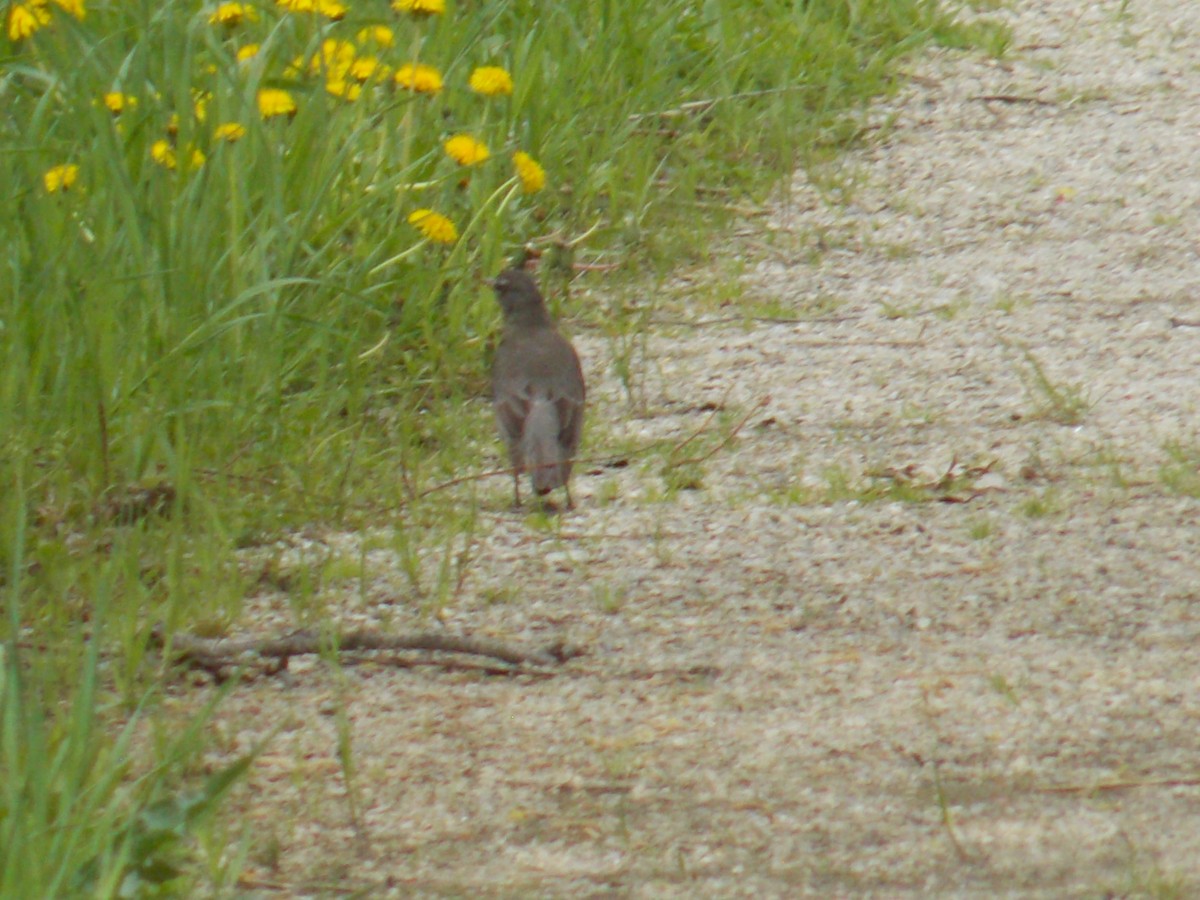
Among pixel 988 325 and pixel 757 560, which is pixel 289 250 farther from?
pixel 988 325

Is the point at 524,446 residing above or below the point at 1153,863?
below

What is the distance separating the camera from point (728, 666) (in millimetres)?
3676

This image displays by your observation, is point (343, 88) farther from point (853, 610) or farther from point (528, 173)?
point (853, 610)

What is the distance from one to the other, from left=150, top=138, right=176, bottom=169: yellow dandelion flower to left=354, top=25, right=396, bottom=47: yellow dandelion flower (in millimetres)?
972

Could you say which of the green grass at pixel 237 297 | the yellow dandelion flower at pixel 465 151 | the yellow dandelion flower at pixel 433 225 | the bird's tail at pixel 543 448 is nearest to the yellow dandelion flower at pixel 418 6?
the green grass at pixel 237 297

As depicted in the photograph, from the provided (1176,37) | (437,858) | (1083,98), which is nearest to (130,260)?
(437,858)

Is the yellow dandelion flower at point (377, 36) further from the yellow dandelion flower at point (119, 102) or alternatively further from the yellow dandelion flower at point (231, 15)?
the yellow dandelion flower at point (119, 102)

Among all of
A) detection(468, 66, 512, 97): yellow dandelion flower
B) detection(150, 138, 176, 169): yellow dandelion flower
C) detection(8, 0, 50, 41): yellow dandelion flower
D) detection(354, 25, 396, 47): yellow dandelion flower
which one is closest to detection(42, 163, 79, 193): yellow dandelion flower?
detection(150, 138, 176, 169): yellow dandelion flower

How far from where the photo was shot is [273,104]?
5020 millimetres

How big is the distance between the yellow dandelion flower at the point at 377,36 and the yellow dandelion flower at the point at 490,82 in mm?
269

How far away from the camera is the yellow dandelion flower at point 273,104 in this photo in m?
5.01

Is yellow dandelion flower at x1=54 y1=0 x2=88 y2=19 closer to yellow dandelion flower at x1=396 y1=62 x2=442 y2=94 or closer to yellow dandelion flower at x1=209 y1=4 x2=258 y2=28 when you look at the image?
yellow dandelion flower at x1=209 y1=4 x2=258 y2=28

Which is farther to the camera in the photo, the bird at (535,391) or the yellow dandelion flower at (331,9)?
the yellow dandelion flower at (331,9)

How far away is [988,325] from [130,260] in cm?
256
